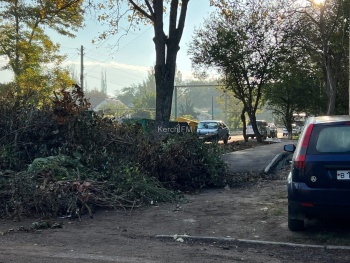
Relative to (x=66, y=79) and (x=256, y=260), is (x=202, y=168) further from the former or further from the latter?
(x=66, y=79)

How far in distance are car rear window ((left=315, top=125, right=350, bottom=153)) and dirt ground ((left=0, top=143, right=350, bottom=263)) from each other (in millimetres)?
1260

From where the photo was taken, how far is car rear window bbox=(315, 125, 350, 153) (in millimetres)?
6445

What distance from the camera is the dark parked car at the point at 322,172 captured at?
6.33 meters

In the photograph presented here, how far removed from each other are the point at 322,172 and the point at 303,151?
390 millimetres

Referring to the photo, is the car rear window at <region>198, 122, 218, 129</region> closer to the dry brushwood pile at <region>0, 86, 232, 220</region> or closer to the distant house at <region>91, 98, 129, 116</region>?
the distant house at <region>91, 98, 129, 116</region>

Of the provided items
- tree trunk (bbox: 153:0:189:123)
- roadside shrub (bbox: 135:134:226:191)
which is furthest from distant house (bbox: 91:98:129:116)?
roadside shrub (bbox: 135:134:226:191)

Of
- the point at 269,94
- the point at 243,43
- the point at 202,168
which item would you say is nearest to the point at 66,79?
the point at 243,43

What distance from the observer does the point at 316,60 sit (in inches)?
1121

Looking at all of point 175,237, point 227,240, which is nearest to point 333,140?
point 227,240

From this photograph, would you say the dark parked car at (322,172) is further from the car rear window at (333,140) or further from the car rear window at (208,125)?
the car rear window at (208,125)

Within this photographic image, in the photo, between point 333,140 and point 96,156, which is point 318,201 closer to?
point 333,140

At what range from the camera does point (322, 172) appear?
6.38m

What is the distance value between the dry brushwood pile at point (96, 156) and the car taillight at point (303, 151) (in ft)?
11.7

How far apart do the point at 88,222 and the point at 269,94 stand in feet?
98.4
